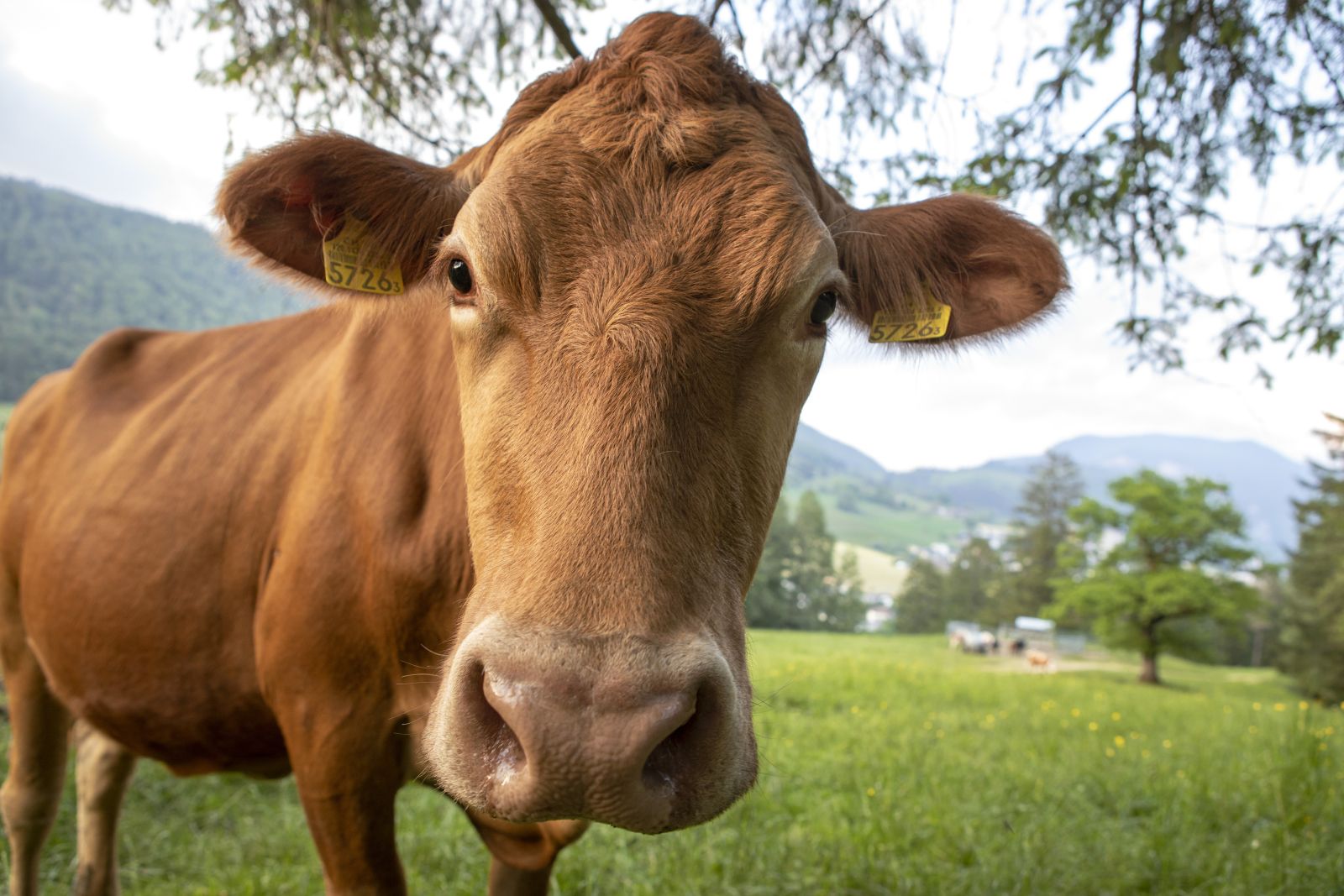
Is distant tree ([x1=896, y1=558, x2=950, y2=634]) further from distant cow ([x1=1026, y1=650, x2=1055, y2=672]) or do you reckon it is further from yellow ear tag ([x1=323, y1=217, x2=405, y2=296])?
yellow ear tag ([x1=323, y1=217, x2=405, y2=296])

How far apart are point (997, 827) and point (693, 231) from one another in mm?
3947

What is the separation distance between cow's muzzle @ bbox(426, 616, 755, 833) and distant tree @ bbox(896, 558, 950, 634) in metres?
50.1

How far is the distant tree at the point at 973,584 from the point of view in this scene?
49.7 meters

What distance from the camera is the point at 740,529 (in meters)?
1.43

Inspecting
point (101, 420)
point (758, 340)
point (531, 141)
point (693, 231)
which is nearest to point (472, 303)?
point (531, 141)

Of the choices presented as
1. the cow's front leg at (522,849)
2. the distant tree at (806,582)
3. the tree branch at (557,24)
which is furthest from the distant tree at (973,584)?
the cow's front leg at (522,849)

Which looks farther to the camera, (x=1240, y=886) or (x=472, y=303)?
(x=1240, y=886)

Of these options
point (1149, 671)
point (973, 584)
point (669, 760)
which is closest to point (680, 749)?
point (669, 760)

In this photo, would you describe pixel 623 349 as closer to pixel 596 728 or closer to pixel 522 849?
pixel 596 728

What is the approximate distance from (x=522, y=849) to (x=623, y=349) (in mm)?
1923

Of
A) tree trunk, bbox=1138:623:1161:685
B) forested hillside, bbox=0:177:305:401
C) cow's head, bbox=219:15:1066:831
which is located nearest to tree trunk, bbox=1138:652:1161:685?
tree trunk, bbox=1138:623:1161:685

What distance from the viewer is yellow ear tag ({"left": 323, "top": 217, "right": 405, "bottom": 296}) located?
83.5 inches

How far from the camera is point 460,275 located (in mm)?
1678

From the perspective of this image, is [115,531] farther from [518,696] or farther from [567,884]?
[518,696]
